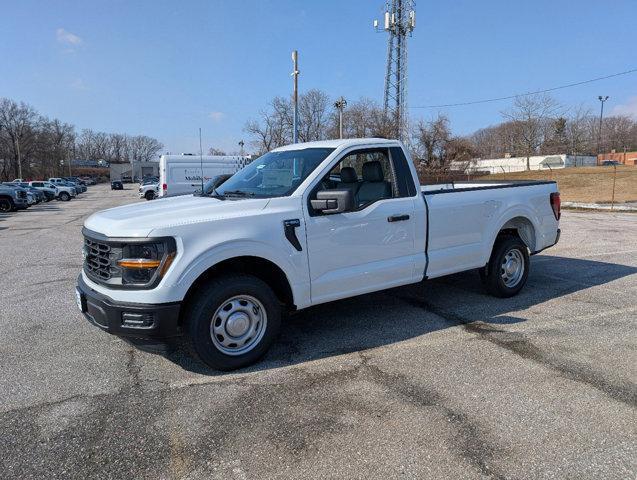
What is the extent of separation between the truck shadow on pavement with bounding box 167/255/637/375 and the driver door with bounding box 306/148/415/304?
499 mm

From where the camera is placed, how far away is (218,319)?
3971 millimetres

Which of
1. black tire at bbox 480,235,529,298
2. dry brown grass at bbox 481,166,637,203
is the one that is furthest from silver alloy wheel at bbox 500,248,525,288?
dry brown grass at bbox 481,166,637,203

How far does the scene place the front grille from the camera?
3795mm

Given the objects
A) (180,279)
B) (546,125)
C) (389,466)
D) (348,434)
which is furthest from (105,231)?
(546,125)

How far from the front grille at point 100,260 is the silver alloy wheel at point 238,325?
0.90 metres

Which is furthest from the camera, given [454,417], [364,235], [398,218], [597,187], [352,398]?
[597,187]

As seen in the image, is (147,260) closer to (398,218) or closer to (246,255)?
(246,255)

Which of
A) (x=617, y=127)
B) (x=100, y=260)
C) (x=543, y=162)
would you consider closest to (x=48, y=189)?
(x=100, y=260)

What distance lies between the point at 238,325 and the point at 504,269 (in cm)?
370

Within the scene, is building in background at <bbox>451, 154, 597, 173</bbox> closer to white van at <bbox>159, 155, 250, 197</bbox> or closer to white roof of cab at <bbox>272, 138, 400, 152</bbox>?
white van at <bbox>159, 155, 250, 197</bbox>

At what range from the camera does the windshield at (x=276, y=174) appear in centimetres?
453

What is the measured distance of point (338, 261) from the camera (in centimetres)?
447

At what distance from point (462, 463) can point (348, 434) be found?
2.35ft

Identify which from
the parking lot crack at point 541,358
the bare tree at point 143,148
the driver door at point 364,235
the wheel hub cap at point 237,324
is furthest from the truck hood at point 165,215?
the bare tree at point 143,148
